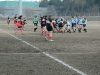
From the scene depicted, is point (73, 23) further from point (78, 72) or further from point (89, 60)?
point (78, 72)

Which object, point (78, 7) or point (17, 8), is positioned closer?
point (78, 7)

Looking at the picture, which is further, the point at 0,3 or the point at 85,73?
the point at 0,3

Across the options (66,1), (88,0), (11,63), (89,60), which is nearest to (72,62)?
(89,60)

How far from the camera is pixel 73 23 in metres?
46.0

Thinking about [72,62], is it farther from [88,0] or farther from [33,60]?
[88,0]

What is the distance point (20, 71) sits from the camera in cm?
1377

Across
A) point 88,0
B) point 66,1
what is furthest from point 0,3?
point 88,0

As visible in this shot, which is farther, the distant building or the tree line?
the distant building

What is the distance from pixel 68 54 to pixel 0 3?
544 feet

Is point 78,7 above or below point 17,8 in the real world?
above

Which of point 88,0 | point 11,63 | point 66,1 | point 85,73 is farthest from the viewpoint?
point 66,1

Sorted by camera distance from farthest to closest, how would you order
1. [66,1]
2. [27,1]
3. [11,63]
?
[27,1] < [66,1] < [11,63]

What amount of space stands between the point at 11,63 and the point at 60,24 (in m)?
28.3

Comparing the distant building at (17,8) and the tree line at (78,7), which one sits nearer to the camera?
the tree line at (78,7)
